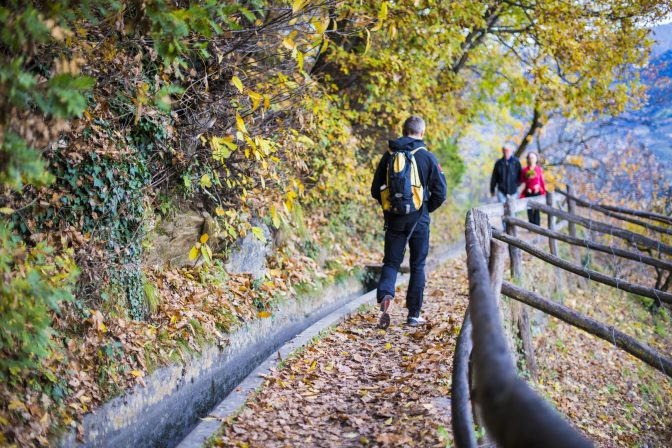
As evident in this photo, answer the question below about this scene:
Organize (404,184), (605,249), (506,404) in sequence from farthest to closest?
(605,249) < (404,184) < (506,404)

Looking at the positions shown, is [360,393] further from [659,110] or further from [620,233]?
[659,110]

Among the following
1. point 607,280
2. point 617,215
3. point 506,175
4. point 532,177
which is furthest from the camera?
point 506,175

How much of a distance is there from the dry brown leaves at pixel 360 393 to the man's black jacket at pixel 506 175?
690 centimetres

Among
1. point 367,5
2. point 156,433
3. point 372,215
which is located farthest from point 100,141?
point 372,215

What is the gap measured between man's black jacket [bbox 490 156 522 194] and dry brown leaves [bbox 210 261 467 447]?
690 centimetres

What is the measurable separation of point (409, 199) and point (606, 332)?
2527mm

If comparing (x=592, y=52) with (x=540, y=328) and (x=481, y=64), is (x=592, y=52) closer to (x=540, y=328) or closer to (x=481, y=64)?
(x=481, y=64)

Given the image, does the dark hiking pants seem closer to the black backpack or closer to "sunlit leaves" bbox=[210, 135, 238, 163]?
the black backpack

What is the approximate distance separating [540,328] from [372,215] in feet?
15.3

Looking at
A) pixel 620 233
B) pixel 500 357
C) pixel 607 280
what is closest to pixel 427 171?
pixel 607 280

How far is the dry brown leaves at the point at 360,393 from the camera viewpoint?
4086mm

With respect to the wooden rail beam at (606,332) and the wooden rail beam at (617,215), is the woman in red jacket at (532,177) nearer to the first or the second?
the wooden rail beam at (617,215)

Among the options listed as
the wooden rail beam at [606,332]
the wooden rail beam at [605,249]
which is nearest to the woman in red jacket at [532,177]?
the wooden rail beam at [605,249]

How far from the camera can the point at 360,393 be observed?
4.96m
